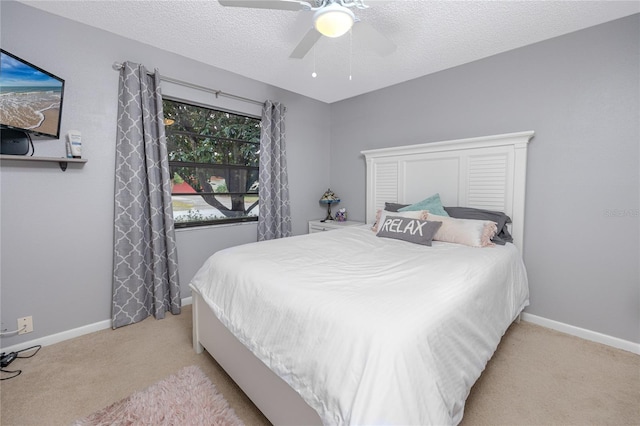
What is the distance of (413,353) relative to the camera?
3.02ft

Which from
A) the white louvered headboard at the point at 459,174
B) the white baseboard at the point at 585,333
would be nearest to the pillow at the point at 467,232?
the white louvered headboard at the point at 459,174

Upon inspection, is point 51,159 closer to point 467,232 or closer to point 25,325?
point 25,325

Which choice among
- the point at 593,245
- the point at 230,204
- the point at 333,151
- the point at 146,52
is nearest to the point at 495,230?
the point at 593,245

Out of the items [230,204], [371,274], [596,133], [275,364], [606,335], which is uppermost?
[596,133]

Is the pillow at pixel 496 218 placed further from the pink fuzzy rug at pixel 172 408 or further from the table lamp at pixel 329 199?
the pink fuzzy rug at pixel 172 408

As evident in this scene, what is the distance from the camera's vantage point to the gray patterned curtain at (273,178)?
10.8 ft

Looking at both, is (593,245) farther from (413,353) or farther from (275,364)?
(275,364)

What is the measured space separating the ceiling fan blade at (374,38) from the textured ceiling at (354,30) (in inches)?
7.3

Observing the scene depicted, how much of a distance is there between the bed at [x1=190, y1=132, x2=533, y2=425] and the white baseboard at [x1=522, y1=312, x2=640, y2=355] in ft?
1.07

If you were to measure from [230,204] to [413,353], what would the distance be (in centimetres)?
280

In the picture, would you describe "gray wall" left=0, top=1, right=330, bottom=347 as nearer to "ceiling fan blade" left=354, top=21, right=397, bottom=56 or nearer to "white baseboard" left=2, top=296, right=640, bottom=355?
"white baseboard" left=2, top=296, right=640, bottom=355

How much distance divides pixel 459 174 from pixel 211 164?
262cm

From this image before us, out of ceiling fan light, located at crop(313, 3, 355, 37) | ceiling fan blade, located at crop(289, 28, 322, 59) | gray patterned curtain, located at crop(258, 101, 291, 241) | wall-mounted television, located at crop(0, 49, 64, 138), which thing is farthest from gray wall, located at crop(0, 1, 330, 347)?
ceiling fan light, located at crop(313, 3, 355, 37)

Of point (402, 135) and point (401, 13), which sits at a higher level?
point (401, 13)
